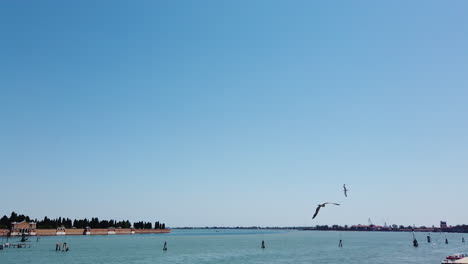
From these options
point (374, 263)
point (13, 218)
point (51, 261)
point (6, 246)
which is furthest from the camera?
point (13, 218)

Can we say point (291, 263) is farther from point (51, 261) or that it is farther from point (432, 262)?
point (51, 261)

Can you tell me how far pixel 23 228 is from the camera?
174875 mm

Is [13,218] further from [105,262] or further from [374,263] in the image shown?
[374,263]

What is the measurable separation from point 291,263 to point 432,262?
2417cm

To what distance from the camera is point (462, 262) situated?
51594mm

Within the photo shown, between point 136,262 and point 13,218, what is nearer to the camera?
point 136,262

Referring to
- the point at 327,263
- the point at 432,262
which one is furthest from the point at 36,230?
the point at 432,262

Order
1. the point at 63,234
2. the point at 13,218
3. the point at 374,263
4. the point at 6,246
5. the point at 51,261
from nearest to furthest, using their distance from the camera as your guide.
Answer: the point at 374,263 < the point at 51,261 < the point at 6,246 < the point at 13,218 < the point at 63,234

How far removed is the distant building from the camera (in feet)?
558

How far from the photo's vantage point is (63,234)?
648 feet

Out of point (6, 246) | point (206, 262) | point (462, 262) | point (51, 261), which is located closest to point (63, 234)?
point (6, 246)

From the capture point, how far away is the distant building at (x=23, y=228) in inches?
6698

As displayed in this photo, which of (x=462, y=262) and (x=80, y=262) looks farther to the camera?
(x=80, y=262)

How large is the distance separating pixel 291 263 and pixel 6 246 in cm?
8100
